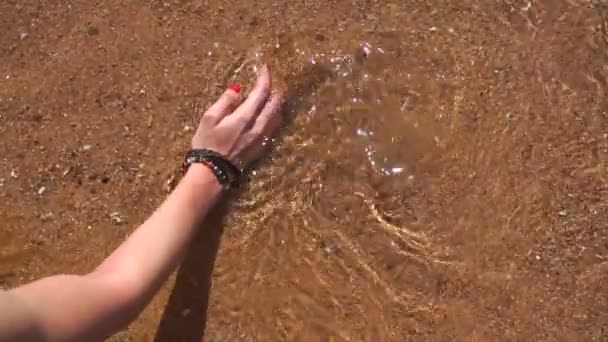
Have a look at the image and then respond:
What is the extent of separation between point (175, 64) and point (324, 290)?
2.88ft

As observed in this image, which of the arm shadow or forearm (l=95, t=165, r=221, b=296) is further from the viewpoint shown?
the arm shadow

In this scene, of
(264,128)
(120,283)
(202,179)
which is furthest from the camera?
(264,128)

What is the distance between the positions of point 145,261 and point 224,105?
582 millimetres

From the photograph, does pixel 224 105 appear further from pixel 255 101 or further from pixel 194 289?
pixel 194 289

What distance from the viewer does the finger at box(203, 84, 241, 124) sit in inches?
88.8

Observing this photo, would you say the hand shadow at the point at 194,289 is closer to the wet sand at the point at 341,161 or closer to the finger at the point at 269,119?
the wet sand at the point at 341,161

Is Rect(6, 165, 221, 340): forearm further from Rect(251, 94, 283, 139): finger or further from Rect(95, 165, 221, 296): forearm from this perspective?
Rect(251, 94, 283, 139): finger

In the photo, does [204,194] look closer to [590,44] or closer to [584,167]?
[584,167]

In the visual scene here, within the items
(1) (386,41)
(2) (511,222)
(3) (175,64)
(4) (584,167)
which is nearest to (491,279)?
(2) (511,222)

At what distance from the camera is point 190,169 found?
220 cm

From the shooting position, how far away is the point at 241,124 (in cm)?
224

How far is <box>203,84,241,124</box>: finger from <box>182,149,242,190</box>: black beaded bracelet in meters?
0.11

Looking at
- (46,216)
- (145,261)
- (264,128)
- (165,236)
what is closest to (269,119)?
(264,128)

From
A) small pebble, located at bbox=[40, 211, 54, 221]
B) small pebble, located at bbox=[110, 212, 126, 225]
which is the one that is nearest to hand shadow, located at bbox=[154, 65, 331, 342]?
small pebble, located at bbox=[110, 212, 126, 225]
